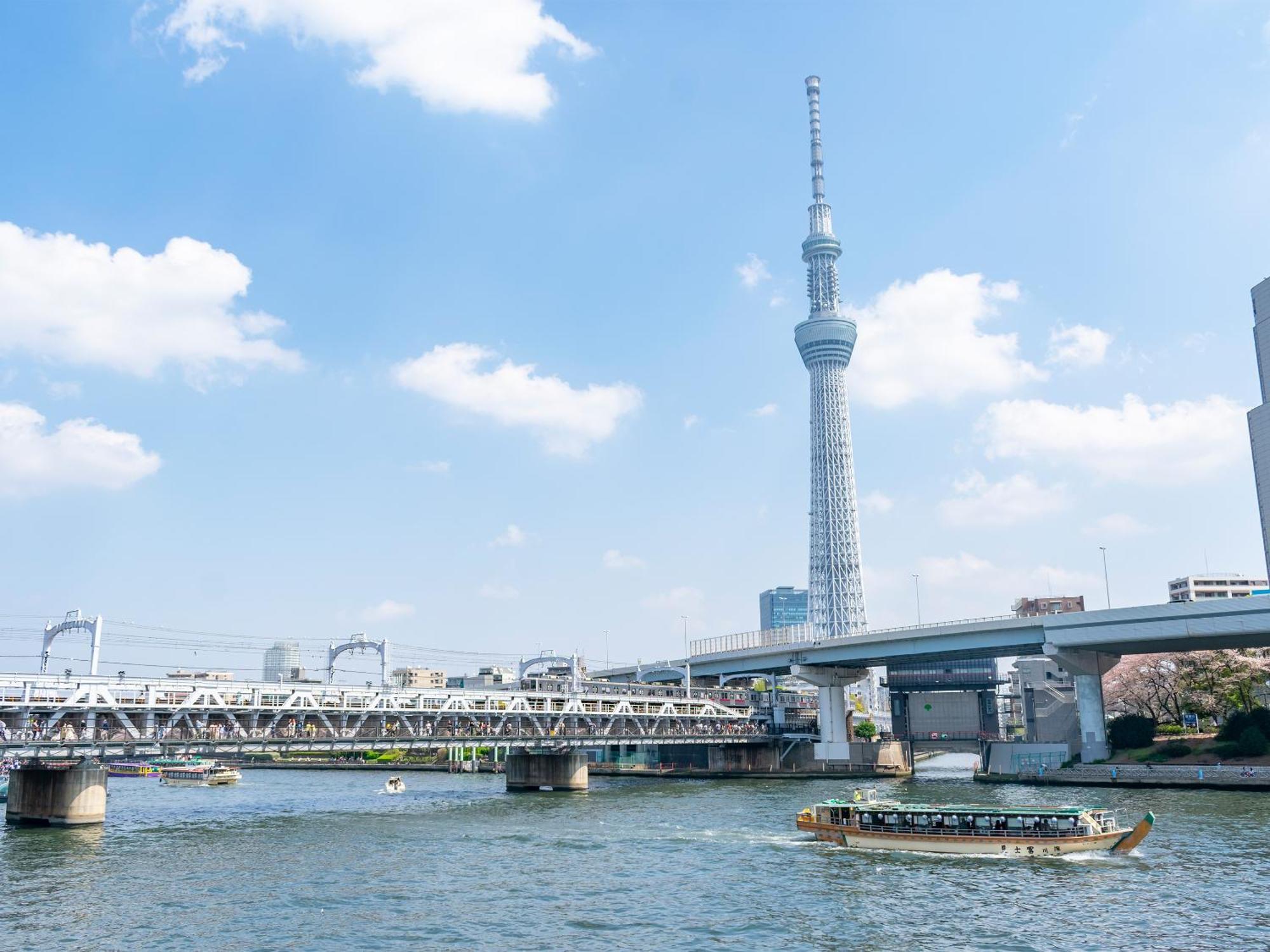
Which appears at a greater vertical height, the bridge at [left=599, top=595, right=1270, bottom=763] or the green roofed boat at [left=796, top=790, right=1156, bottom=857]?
the bridge at [left=599, top=595, right=1270, bottom=763]

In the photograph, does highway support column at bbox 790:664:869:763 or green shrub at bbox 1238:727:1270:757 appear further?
highway support column at bbox 790:664:869:763

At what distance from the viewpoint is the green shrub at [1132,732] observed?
10531 cm

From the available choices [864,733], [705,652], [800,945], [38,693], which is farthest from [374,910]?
[705,652]

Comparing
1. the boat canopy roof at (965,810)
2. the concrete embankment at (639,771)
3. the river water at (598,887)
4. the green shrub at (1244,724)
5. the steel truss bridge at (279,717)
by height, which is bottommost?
the concrete embankment at (639,771)

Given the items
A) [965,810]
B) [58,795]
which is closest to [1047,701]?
[965,810]

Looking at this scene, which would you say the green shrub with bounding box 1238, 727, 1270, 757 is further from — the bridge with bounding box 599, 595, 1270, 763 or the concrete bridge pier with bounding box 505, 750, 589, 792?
the concrete bridge pier with bounding box 505, 750, 589, 792

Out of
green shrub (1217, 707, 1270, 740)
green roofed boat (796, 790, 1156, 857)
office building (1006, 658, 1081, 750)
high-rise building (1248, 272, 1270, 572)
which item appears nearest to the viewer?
green roofed boat (796, 790, 1156, 857)

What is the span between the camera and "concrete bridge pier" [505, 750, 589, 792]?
105 meters

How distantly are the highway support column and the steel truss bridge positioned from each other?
18.6m

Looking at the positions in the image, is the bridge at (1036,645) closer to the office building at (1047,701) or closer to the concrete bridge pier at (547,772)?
the office building at (1047,701)

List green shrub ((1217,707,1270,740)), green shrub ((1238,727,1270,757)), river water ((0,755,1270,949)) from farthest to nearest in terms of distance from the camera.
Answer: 1. green shrub ((1217,707,1270,740))
2. green shrub ((1238,727,1270,757))
3. river water ((0,755,1270,949))

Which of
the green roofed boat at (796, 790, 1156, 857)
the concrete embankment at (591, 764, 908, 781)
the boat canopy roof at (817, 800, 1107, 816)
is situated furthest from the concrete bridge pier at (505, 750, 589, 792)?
the green roofed boat at (796, 790, 1156, 857)

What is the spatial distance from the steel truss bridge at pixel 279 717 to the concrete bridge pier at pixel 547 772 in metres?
1.83

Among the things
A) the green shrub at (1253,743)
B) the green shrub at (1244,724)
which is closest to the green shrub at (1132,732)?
the green shrub at (1244,724)
